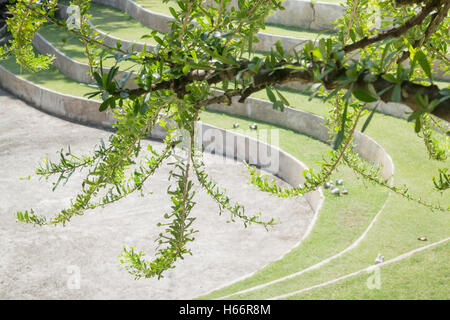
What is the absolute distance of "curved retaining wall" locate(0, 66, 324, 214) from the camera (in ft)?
25.5

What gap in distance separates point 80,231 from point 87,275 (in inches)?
36.4

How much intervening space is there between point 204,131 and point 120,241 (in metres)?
2.94

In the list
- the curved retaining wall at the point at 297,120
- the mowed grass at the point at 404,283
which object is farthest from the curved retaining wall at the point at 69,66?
the mowed grass at the point at 404,283

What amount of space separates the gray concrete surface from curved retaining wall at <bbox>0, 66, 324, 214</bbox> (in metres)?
0.25

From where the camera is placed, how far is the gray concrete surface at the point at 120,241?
18.6 feet

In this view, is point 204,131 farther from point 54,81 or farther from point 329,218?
point 54,81

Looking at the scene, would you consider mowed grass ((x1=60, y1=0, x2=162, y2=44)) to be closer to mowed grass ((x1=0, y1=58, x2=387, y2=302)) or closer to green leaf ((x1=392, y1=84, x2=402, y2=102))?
mowed grass ((x1=0, y1=58, x2=387, y2=302))

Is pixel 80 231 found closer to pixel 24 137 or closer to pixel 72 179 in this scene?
pixel 72 179

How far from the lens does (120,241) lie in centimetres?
→ 650

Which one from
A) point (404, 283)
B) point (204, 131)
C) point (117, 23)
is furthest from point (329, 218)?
point (117, 23)

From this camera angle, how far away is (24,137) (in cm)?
952

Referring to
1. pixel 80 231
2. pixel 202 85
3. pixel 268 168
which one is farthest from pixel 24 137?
pixel 202 85
